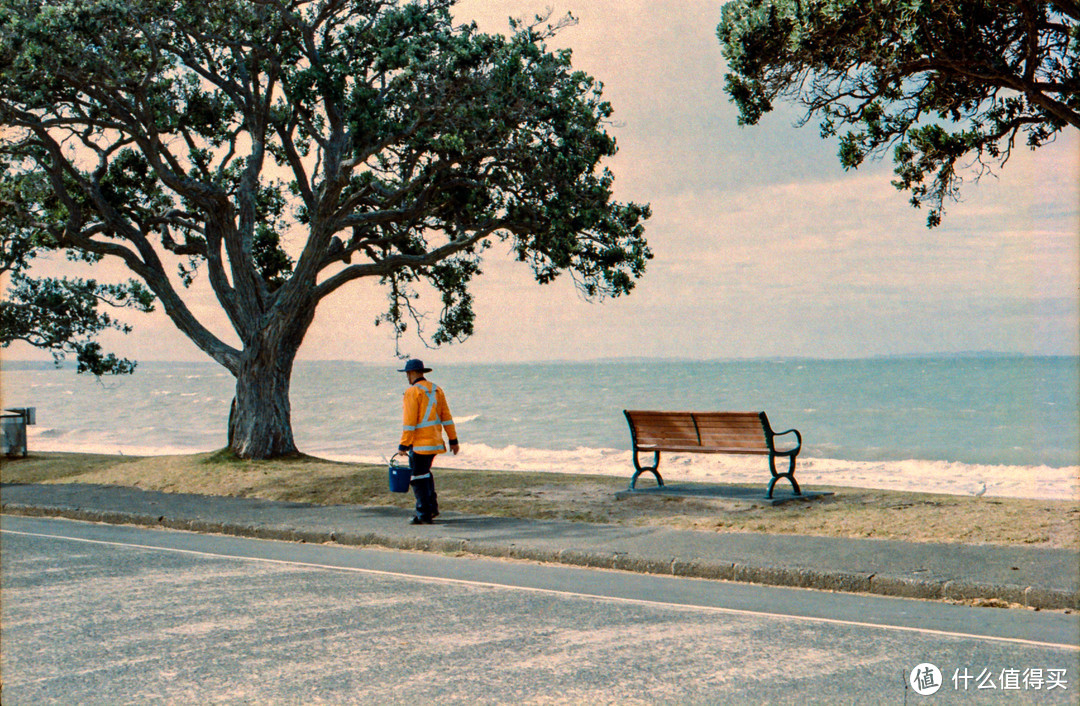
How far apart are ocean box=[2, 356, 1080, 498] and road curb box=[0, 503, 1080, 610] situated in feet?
54.6

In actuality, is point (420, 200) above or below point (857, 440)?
above

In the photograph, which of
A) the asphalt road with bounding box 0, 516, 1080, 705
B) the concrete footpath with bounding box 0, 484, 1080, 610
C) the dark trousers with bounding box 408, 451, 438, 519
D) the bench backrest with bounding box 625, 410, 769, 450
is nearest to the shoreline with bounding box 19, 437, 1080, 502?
the bench backrest with bounding box 625, 410, 769, 450

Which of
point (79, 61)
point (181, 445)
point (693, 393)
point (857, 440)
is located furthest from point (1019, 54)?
point (693, 393)

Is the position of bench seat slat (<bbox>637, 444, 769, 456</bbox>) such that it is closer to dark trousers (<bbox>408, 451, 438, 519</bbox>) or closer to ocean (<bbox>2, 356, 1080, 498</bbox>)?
dark trousers (<bbox>408, 451, 438, 519</bbox>)

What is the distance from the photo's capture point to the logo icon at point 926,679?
17.5 feet

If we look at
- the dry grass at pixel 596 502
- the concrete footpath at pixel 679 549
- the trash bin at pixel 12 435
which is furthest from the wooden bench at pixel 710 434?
the trash bin at pixel 12 435

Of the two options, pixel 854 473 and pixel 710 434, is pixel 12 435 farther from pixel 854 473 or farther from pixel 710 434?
pixel 854 473

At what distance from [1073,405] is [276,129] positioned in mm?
65995

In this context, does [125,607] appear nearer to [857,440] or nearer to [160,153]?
[160,153]

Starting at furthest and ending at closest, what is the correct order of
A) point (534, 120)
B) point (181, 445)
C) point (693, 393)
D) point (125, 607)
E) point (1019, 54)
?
1. point (693, 393)
2. point (181, 445)
3. point (534, 120)
4. point (1019, 54)
5. point (125, 607)

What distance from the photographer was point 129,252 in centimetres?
2030

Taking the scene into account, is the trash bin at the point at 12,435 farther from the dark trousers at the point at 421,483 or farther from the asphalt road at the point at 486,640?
the dark trousers at the point at 421,483

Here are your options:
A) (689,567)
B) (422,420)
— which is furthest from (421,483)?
(689,567)

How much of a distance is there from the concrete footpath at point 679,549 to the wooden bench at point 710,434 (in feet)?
7.57
